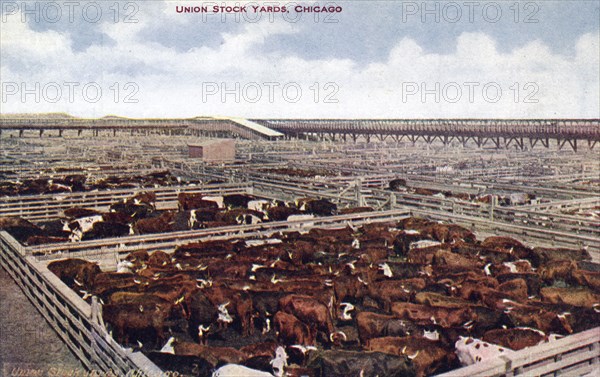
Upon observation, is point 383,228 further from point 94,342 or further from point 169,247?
point 94,342

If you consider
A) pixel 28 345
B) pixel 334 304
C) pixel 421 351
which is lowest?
pixel 28 345

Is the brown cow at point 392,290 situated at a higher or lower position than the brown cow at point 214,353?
higher

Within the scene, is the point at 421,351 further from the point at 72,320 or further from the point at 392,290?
the point at 72,320

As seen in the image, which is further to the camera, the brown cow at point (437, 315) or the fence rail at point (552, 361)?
the brown cow at point (437, 315)

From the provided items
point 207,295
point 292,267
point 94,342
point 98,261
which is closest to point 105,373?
point 94,342

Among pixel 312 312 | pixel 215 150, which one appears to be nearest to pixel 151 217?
pixel 312 312

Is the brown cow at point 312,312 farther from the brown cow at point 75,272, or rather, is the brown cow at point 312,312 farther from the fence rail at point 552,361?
the brown cow at point 75,272

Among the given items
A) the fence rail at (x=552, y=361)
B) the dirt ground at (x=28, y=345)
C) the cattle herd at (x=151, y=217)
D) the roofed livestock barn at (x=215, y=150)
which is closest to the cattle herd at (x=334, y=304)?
the fence rail at (x=552, y=361)
